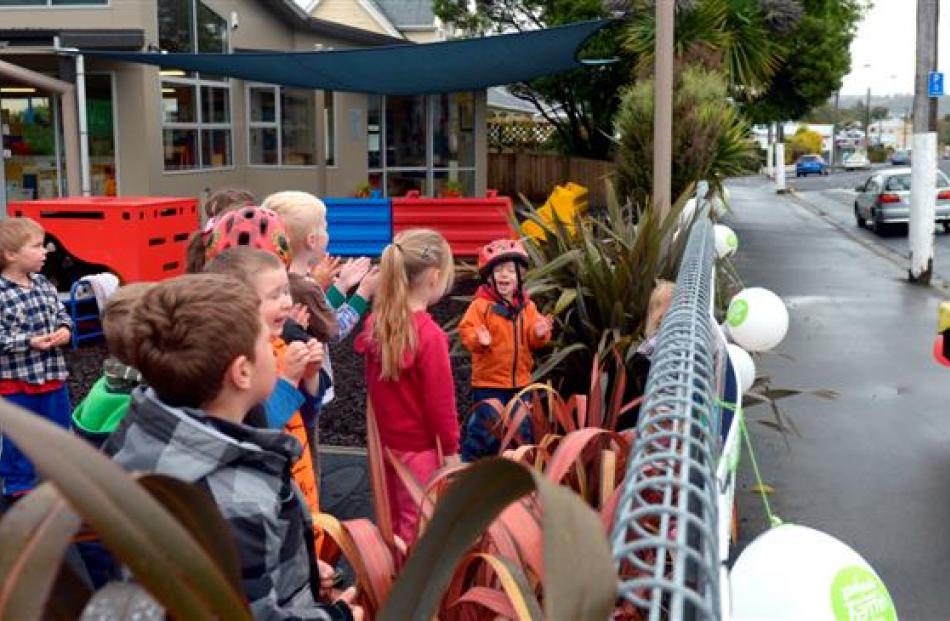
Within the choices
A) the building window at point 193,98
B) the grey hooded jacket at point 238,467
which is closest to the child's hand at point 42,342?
the grey hooded jacket at point 238,467

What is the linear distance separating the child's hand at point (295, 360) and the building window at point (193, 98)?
48.1 feet

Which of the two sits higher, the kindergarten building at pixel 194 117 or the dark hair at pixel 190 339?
the kindergarten building at pixel 194 117

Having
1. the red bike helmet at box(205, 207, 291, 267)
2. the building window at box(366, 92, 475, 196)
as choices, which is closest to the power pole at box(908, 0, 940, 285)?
the building window at box(366, 92, 475, 196)

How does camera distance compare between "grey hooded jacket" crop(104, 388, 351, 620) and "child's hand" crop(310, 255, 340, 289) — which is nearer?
"grey hooded jacket" crop(104, 388, 351, 620)

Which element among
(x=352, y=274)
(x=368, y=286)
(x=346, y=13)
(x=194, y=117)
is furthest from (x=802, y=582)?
(x=346, y=13)

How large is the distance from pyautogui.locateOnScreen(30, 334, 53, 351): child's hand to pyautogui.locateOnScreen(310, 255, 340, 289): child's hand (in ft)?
5.15

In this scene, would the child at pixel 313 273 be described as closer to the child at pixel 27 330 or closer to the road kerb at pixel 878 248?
the child at pixel 27 330

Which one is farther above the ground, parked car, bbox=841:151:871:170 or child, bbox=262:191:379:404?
parked car, bbox=841:151:871:170

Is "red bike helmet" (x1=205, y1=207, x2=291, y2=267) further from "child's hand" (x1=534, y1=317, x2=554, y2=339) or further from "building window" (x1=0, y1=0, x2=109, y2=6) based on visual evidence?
"building window" (x1=0, y1=0, x2=109, y2=6)

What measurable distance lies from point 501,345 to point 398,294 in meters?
1.26

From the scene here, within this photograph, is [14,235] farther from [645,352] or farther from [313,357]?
[645,352]

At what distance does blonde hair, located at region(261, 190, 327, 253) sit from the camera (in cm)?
440

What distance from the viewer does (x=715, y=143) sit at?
12.6 meters

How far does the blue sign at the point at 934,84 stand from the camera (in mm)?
16672
